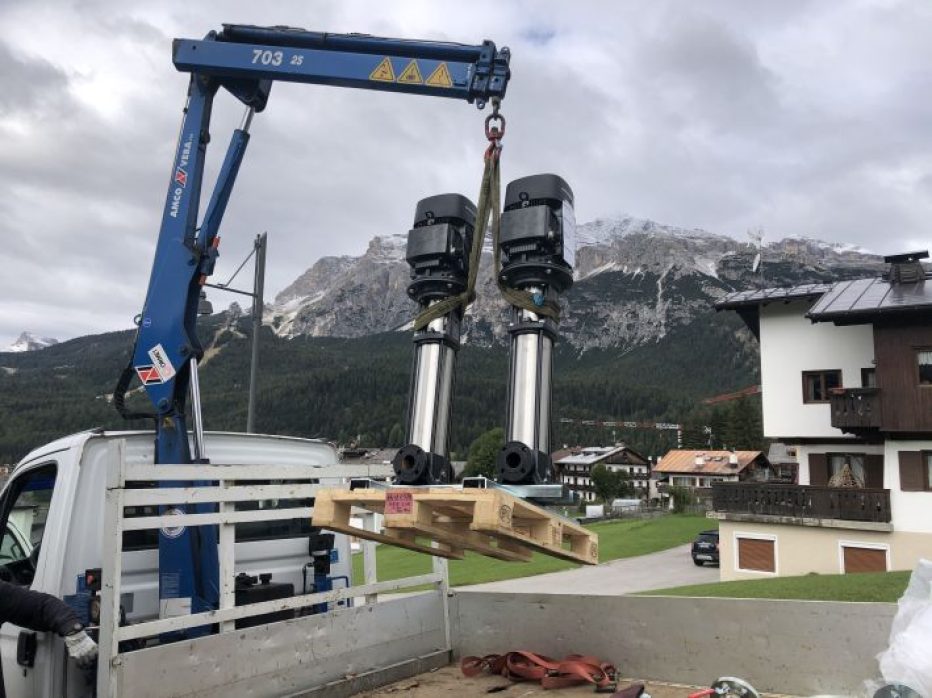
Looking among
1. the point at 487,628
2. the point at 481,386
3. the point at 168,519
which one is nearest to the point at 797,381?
the point at 487,628

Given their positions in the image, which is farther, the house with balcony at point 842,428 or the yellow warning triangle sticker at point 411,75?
the house with balcony at point 842,428

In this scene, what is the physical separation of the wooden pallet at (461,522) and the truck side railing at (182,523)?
411 millimetres

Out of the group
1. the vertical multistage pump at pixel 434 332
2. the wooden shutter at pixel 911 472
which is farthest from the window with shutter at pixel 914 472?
the vertical multistage pump at pixel 434 332

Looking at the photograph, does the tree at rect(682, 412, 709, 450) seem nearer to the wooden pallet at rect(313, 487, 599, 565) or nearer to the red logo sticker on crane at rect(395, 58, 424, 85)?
the red logo sticker on crane at rect(395, 58, 424, 85)

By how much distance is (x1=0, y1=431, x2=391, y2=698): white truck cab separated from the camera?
14.2 ft

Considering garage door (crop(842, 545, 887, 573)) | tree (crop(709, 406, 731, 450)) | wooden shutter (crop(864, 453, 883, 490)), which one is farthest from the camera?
tree (crop(709, 406, 731, 450))

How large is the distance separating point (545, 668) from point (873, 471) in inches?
1066

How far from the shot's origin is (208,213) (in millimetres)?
6719

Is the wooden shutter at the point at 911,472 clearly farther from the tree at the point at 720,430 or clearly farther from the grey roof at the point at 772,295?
the tree at the point at 720,430

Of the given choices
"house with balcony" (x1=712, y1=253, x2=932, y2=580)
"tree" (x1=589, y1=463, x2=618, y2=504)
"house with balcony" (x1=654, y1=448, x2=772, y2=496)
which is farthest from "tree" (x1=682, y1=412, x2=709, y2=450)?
"house with balcony" (x1=712, y1=253, x2=932, y2=580)

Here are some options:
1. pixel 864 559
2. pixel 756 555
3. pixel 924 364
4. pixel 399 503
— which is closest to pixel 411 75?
pixel 399 503

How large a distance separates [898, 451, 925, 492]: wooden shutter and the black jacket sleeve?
2697cm

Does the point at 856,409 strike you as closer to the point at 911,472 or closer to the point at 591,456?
the point at 911,472

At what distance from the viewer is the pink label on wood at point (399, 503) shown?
4328mm
